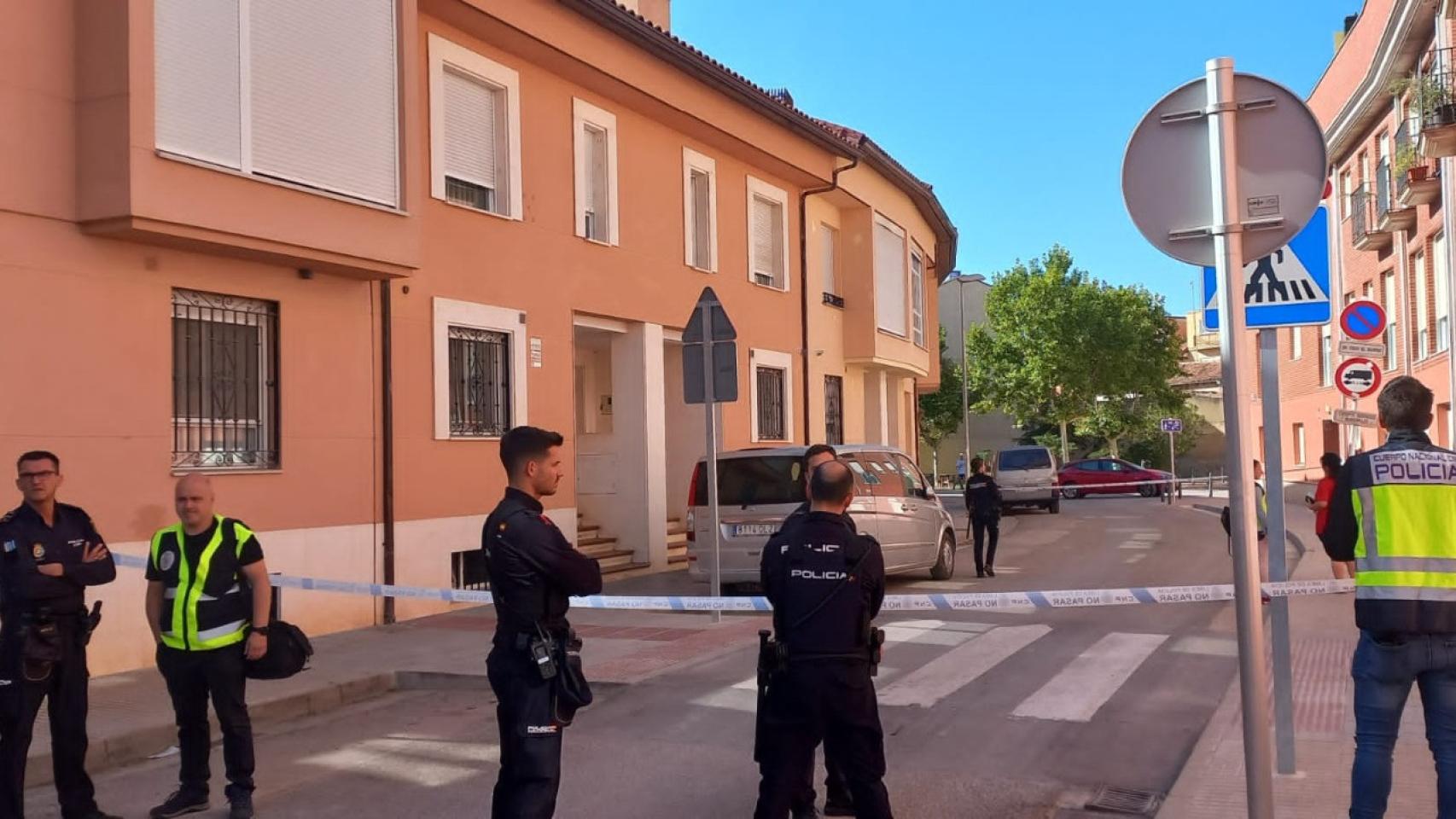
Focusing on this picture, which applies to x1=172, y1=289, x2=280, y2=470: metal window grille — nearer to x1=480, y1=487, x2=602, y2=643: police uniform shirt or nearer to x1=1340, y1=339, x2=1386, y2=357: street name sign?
x1=480, y1=487, x2=602, y2=643: police uniform shirt

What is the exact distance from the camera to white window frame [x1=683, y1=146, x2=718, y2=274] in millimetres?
18297

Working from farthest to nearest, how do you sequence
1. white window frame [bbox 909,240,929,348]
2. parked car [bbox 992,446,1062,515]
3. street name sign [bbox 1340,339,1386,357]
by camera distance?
1. parked car [bbox 992,446,1062,515]
2. white window frame [bbox 909,240,929,348]
3. street name sign [bbox 1340,339,1386,357]

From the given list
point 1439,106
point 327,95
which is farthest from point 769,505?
point 1439,106

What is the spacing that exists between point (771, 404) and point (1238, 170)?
16.4 metres

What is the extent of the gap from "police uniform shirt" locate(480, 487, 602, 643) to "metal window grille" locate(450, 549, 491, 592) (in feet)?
30.9

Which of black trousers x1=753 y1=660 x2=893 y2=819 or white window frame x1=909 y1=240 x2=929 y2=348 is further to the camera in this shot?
white window frame x1=909 y1=240 x2=929 y2=348

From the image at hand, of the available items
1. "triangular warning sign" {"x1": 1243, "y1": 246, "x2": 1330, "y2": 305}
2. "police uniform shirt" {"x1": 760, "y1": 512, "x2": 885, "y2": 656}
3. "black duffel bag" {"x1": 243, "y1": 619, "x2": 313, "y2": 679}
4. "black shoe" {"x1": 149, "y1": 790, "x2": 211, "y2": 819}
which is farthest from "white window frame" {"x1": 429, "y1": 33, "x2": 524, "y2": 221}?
"police uniform shirt" {"x1": 760, "y1": 512, "x2": 885, "y2": 656}

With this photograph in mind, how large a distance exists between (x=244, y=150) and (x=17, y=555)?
5630 millimetres

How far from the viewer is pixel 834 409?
2355cm

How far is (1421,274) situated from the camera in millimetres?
26031

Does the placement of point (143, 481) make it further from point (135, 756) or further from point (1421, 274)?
point (1421, 274)

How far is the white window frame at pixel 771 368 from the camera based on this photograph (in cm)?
1997

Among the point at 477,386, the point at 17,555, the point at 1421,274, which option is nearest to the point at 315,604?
the point at 477,386

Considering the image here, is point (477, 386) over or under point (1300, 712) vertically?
over
